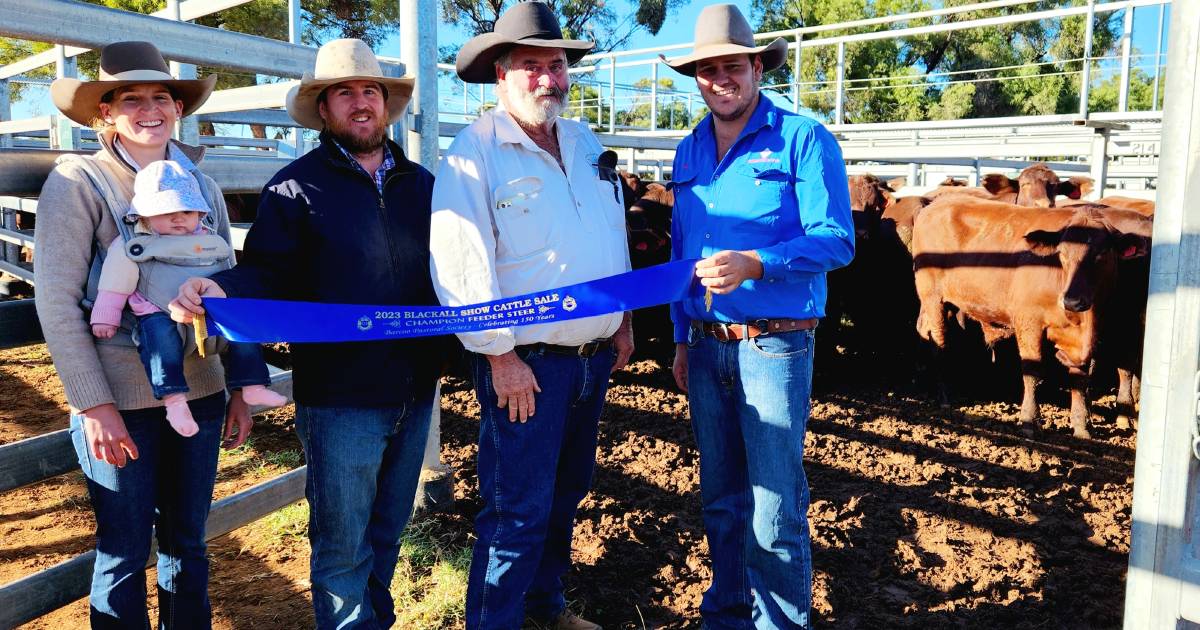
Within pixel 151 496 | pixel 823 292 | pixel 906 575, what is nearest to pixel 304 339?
pixel 151 496

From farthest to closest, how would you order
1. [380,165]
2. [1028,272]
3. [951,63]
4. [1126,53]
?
[951,63] → [1126,53] → [1028,272] → [380,165]

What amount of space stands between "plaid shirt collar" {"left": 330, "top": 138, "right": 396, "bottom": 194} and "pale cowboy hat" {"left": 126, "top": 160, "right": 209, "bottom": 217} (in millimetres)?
473

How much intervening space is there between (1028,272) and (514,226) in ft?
18.0

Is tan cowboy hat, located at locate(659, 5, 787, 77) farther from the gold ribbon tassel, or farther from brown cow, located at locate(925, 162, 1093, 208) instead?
brown cow, located at locate(925, 162, 1093, 208)

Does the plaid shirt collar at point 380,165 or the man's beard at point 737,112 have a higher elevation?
the man's beard at point 737,112

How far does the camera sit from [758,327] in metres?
3.04

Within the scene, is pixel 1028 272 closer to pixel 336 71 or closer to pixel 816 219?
pixel 816 219

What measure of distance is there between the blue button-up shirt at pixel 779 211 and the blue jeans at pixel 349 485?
3.76ft

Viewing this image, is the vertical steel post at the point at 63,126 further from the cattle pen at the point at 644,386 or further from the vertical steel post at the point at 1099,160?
the vertical steel post at the point at 1099,160

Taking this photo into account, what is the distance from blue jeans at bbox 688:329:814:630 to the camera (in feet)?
9.94

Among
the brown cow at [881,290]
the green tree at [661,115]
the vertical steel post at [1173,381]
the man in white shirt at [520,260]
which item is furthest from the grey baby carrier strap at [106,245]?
the green tree at [661,115]

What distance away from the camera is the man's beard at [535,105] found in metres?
2.96

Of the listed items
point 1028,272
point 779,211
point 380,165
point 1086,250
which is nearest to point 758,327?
point 779,211

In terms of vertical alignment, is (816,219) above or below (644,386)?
above
